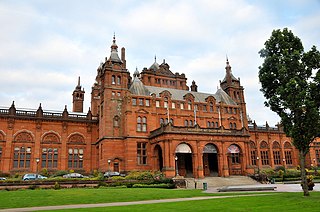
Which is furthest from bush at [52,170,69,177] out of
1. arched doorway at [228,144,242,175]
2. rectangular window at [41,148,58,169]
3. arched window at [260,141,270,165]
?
arched window at [260,141,270,165]

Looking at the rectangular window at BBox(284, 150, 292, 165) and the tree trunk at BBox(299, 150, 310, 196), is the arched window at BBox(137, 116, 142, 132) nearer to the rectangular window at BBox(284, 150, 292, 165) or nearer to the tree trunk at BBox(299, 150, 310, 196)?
the tree trunk at BBox(299, 150, 310, 196)

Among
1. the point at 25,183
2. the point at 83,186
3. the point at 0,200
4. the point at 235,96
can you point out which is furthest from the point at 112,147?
the point at 235,96

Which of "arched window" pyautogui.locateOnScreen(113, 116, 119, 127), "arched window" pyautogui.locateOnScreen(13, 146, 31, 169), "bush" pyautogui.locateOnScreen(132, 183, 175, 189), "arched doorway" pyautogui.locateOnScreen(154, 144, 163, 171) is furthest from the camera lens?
"arched window" pyautogui.locateOnScreen(113, 116, 119, 127)

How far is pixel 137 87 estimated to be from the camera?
55531 mm

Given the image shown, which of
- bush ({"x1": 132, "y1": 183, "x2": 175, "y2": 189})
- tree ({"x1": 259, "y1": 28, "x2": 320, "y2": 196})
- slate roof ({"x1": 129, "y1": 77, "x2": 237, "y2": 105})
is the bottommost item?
bush ({"x1": 132, "y1": 183, "x2": 175, "y2": 189})

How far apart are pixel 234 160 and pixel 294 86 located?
124 ft

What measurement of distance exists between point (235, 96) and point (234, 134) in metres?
19.5

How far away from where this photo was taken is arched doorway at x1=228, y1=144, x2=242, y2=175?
50206mm

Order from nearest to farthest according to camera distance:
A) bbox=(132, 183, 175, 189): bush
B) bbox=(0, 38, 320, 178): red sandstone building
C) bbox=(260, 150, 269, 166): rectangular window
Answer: bbox=(132, 183, 175, 189): bush → bbox=(0, 38, 320, 178): red sandstone building → bbox=(260, 150, 269, 166): rectangular window

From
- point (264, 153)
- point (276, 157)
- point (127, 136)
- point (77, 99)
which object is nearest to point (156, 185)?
point (127, 136)

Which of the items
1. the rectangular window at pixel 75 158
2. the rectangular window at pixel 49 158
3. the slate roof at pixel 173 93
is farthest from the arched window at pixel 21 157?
the slate roof at pixel 173 93

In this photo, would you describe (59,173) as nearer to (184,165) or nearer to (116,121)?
(116,121)

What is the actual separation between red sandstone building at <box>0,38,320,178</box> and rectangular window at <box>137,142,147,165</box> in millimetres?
179

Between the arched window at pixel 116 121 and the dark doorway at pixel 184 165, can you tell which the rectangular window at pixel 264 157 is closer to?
the dark doorway at pixel 184 165
